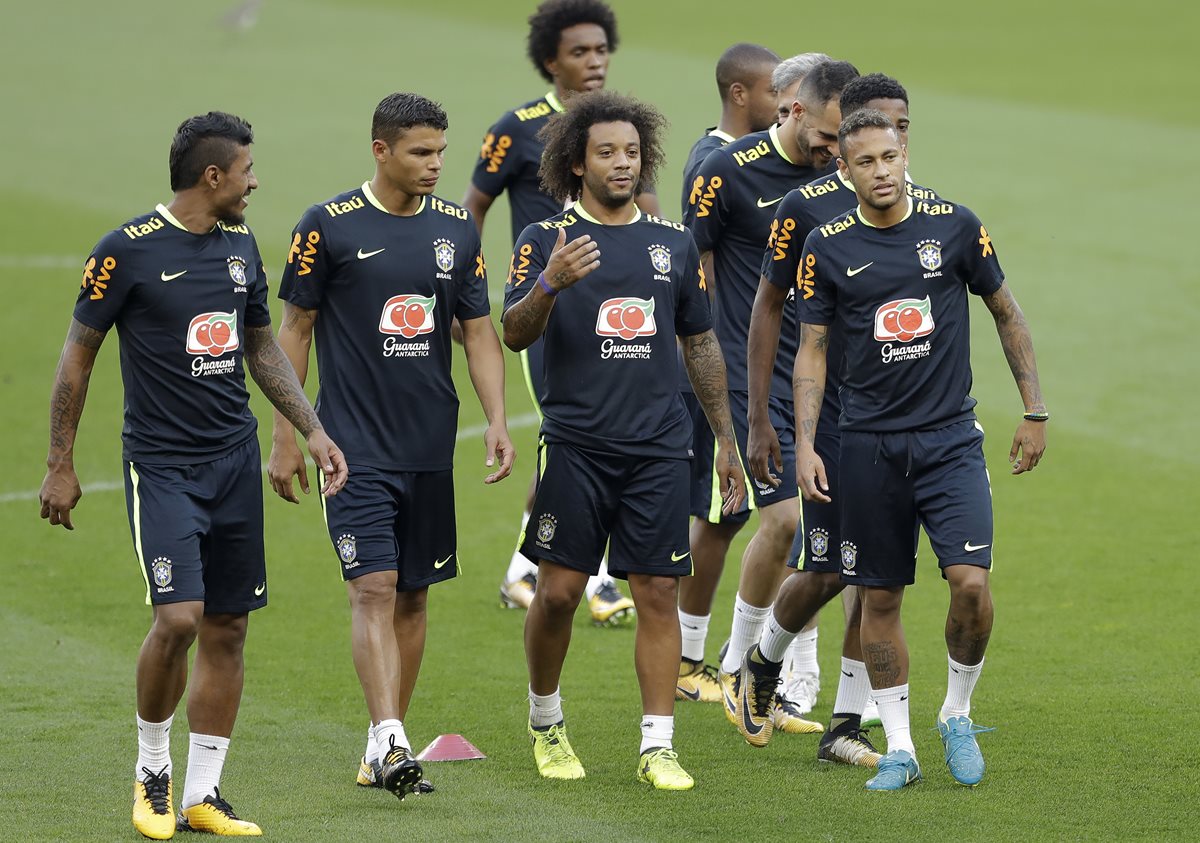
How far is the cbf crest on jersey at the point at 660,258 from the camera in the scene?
6.99 metres

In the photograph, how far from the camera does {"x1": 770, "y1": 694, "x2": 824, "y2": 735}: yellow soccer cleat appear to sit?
7.85 metres

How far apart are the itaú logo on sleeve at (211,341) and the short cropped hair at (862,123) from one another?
91.3 inches

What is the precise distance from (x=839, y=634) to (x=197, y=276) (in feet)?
14.8

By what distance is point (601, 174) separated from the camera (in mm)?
7008

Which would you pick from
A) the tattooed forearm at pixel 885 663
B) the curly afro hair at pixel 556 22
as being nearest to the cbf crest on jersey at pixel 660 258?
the tattooed forearm at pixel 885 663

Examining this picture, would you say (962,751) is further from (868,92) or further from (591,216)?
(868,92)

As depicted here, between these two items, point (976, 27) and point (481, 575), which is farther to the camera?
point (976, 27)

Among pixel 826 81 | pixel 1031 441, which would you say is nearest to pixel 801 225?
pixel 826 81

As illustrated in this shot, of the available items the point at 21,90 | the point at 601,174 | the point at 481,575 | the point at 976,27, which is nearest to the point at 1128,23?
the point at 976,27

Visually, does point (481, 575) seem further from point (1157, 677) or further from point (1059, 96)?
point (1059, 96)

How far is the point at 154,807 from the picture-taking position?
245 inches

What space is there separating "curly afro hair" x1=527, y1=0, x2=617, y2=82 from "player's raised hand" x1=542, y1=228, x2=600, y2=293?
3.83 meters

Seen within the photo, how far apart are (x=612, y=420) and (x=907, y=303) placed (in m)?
1.18

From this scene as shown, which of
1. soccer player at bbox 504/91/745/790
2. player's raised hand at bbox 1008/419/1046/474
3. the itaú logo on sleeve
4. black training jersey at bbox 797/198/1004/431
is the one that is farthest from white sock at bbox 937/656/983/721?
the itaú logo on sleeve
